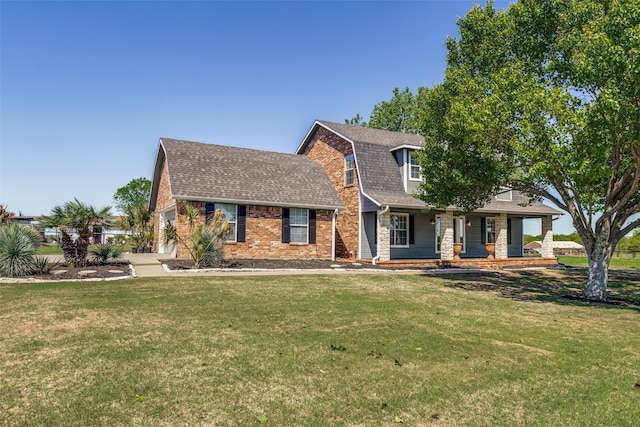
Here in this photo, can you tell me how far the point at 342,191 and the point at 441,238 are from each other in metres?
5.78

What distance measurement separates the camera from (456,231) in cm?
2422

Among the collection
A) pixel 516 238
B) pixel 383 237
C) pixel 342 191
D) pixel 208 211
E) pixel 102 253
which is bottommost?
pixel 102 253

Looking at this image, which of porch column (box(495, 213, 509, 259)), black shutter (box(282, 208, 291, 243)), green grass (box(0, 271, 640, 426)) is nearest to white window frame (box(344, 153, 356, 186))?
black shutter (box(282, 208, 291, 243))

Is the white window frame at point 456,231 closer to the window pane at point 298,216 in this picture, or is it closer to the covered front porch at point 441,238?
the covered front porch at point 441,238

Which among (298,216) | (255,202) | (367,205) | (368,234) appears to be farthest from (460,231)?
(255,202)

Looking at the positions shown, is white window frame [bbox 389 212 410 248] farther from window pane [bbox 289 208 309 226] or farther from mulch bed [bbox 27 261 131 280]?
mulch bed [bbox 27 261 131 280]

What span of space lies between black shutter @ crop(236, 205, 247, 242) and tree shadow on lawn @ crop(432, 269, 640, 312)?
936cm

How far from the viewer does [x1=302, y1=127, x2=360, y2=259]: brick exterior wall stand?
22.1 meters

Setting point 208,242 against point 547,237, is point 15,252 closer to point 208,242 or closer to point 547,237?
point 208,242

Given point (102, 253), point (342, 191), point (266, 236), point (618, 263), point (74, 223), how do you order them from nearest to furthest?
1. point (74, 223)
2. point (102, 253)
3. point (266, 236)
4. point (342, 191)
5. point (618, 263)

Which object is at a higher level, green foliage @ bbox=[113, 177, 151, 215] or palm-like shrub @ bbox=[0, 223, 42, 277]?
green foliage @ bbox=[113, 177, 151, 215]

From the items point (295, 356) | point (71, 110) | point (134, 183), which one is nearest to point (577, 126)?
point (295, 356)

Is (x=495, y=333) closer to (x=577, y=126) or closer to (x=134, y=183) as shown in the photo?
(x=577, y=126)

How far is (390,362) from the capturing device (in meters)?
5.41
